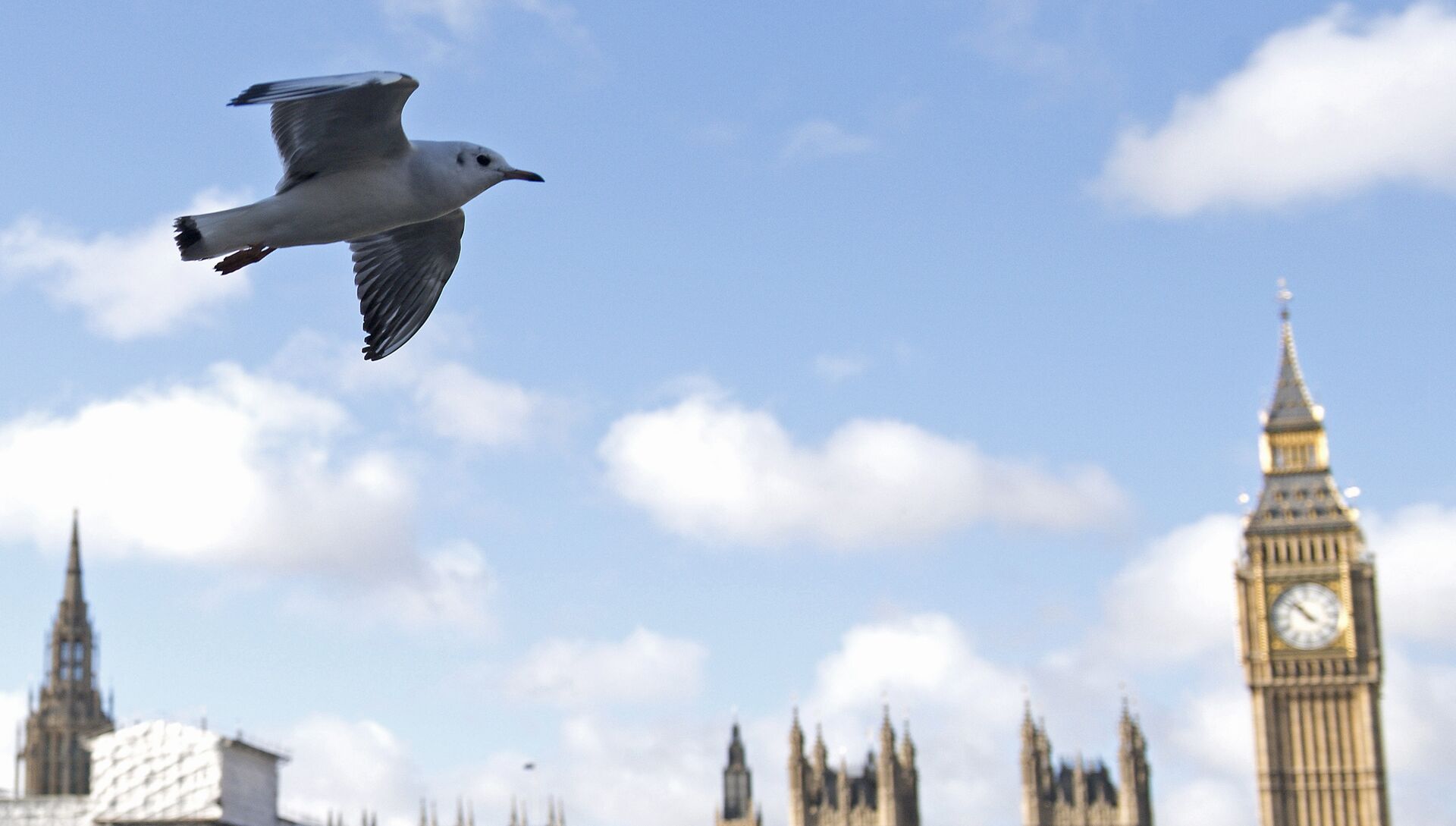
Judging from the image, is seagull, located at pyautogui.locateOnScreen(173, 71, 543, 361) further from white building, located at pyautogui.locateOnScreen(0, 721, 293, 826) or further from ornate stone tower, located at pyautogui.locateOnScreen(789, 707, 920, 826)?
ornate stone tower, located at pyautogui.locateOnScreen(789, 707, 920, 826)

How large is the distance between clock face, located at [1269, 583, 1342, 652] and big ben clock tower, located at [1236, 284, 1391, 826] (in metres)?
0.04

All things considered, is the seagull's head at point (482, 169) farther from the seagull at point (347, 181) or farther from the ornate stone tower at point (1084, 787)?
the ornate stone tower at point (1084, 787)

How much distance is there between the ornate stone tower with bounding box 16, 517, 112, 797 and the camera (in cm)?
13125

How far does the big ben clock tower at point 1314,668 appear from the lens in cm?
10419

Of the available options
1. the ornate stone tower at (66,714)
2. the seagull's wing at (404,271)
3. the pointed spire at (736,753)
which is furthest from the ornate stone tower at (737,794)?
the seagull's wing at (404,271)

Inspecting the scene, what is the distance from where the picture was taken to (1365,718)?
10400 centimetres

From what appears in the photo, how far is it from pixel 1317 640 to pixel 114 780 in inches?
2310

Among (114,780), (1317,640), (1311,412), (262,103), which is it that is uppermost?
(1311,412)

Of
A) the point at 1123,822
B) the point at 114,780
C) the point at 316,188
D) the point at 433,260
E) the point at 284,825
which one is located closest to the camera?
the point at 316,188

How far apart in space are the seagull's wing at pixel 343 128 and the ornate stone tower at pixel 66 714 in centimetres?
12836

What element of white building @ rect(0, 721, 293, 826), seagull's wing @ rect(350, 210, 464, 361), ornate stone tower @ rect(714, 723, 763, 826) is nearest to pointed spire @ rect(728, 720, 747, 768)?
ornate stone tower @ rect(714, 723, 763, 826)

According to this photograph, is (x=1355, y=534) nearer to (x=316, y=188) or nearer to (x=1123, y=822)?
(x=1123, y=822)

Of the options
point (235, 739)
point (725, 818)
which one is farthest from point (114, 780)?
point (725, 818)

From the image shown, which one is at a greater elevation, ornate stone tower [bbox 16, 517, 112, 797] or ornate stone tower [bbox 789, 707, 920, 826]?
ornate stone tower [bbox 16, 517, 112, 797]
